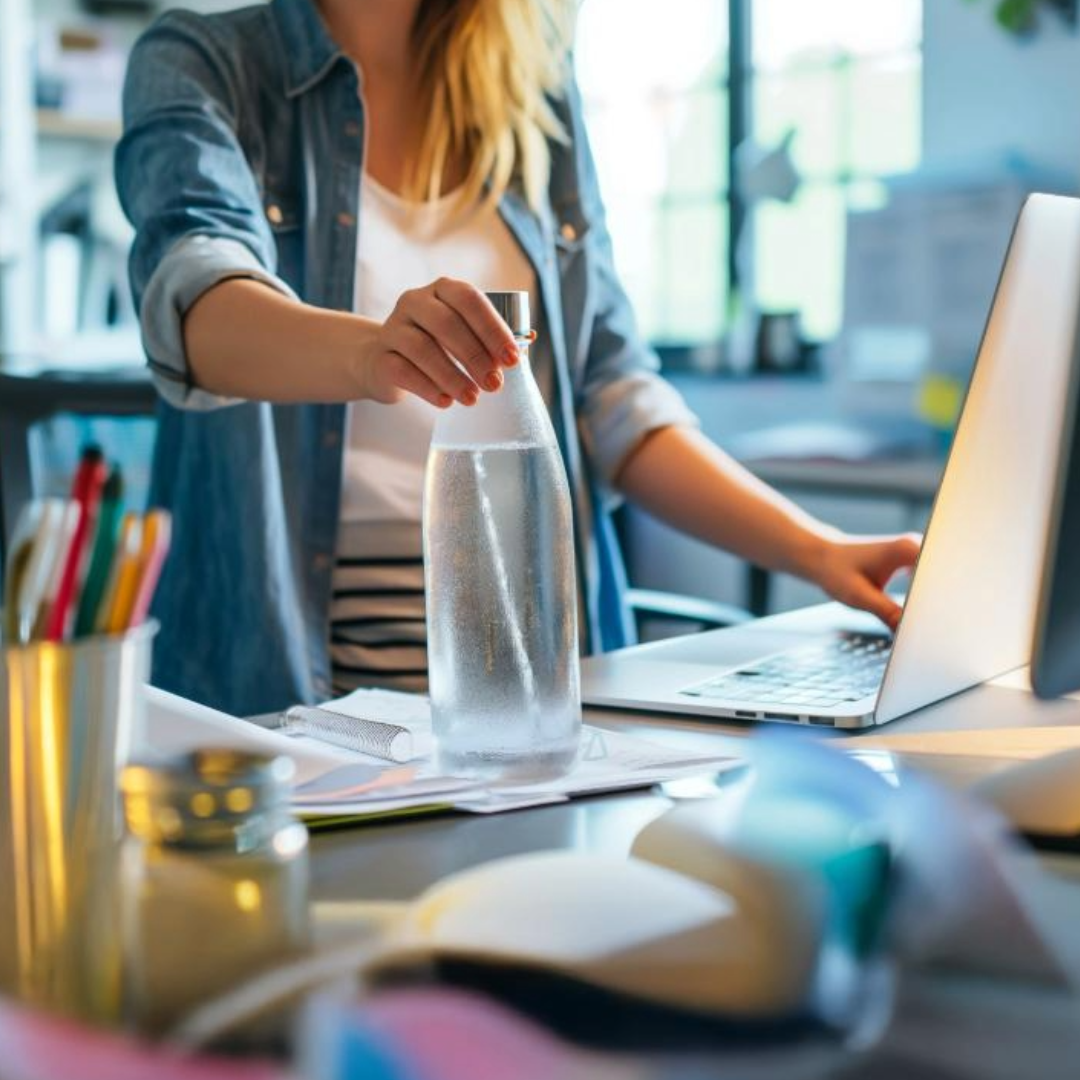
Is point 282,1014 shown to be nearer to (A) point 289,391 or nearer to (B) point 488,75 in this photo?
(A) point 289,391

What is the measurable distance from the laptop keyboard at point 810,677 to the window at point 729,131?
6.92ft

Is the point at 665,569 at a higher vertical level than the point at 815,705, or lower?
lower

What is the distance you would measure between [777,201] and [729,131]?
30cm

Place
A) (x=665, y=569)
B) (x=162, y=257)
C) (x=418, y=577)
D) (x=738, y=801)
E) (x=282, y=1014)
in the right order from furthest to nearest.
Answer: (x=665, y=569) → (x=418, y=577) → (x=162, y=257) → (x=738, y=801) → (x=282, y=1014)

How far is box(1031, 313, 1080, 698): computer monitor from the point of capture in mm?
693

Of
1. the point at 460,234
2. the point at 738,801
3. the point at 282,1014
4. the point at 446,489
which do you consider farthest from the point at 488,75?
the point at 282,1014

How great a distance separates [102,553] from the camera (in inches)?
19.4

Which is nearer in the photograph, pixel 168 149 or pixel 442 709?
pixel 442 709

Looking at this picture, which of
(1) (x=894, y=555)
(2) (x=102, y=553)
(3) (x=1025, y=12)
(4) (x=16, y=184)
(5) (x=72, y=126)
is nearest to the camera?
(2) (x=102, y=553)

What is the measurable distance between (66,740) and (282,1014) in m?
0.12

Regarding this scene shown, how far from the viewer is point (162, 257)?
124 centimetres

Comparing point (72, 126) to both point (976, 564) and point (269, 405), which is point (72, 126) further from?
point (976, 564)

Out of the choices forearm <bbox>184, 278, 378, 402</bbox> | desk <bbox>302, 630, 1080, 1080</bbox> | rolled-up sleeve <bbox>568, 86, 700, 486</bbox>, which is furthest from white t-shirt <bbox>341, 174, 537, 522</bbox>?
desk <bbox>302, 630, 1080, 1080</bbox>

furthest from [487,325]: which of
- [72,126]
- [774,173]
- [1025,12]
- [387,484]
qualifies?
[72,126]
